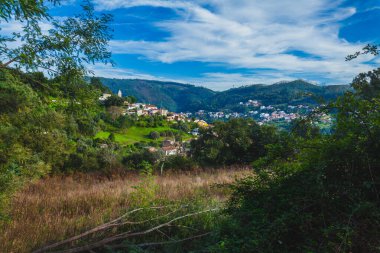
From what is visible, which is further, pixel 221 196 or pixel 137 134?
pixel 137 134

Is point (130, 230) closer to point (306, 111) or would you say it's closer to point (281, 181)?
point (281, 181)

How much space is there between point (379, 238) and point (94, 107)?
5.84m

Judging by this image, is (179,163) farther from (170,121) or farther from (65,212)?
(170,121)

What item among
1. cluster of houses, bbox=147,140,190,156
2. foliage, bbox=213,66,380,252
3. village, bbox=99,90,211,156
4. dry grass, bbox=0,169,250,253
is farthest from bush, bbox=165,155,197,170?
foliage, bbox=213,66,380,252

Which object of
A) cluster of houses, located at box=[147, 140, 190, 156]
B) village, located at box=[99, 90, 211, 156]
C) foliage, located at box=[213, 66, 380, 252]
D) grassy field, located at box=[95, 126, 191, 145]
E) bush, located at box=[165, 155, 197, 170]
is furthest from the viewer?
grassy field, located at box=[95, 126, 191, 145]

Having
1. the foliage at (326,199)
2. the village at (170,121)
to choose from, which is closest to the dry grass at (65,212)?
the foliage at (326,199)

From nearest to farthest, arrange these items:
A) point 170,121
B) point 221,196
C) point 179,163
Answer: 1. point 221,196
2. point 179,163
3. point 170,121

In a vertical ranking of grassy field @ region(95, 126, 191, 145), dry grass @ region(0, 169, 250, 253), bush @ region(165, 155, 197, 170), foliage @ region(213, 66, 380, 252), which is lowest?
grassy field @ region(95, 126, 191, 145)

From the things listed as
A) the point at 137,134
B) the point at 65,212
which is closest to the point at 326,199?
the point at 65,212

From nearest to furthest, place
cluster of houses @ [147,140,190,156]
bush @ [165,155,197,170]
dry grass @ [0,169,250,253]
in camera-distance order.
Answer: dry grass @ [0,169,250,253] → bush @ [165,155,197,170] → cluster of houses @ [147,140,190,156]

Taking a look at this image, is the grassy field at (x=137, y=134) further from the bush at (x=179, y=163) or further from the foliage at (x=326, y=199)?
the foliage at (x=326, y=199)

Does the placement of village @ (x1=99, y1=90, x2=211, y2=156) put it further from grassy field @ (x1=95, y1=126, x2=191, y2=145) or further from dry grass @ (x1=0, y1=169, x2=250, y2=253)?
dry grass @ (x1=0, y1=169, x2=250, y2=253)

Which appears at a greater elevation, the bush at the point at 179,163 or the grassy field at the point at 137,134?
the bush at the point at 179,163

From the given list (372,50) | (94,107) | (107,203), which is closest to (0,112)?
(94,107)
